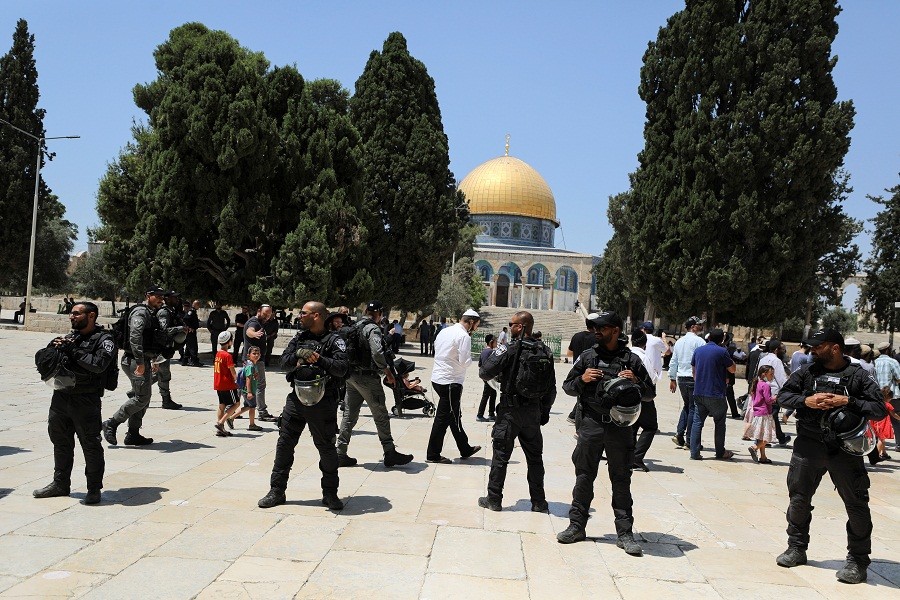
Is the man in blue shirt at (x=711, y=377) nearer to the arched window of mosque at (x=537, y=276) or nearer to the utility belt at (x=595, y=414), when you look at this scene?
the utility belt at (x=595, y=414)

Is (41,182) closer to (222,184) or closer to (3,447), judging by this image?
(222,184)

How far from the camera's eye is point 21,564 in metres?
4.41

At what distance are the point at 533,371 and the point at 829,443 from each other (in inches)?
86.4

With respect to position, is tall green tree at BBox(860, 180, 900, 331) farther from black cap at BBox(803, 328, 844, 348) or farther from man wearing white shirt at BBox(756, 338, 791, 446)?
black cap at BBox(803, 328, 844, 348)

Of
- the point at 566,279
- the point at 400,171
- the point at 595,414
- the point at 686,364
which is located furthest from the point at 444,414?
the point at 566,279

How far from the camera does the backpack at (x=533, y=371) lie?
5.99 meters

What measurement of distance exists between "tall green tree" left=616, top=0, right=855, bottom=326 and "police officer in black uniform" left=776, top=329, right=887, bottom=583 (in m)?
22.5

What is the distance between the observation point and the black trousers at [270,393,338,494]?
5.83 m

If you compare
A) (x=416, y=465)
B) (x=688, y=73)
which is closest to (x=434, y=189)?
(x=688, y=73)

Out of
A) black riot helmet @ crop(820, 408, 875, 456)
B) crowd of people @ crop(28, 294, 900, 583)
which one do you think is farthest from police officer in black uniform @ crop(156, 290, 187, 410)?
black riot helmet @ crop(820, 408, 875, 456)

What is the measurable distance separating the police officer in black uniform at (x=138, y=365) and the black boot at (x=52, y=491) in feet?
6.04

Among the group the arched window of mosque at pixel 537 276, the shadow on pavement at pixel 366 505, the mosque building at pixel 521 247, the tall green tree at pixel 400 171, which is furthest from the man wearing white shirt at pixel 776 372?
the arched window of mosque at pixel 537 276

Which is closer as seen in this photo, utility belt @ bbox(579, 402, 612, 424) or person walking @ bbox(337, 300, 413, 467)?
utility belt @ bbox(579, 402, 612, 424)

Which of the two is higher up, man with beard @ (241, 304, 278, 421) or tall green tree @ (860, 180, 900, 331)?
tall green tree @ (860, 180, 900, 331)
